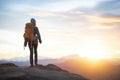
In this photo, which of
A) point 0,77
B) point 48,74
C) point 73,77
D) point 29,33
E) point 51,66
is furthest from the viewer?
point 51,66


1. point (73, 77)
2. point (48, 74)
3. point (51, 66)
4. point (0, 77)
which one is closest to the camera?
point (0, 77)

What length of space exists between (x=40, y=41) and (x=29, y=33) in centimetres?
136

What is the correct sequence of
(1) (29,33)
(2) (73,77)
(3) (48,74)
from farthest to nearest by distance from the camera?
(1) (29,33)
(2) (73,77)
(3) (48,74)

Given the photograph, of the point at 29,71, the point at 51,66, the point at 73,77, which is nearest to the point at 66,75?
the point at 73,77

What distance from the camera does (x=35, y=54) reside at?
28.0 meters

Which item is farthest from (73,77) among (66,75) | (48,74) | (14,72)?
(14,72)

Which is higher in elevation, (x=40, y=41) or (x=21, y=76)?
(x=40, y=41)

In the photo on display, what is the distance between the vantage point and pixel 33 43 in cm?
2752

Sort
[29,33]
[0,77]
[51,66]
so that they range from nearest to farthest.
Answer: [0,77], [29,33], [51,66]

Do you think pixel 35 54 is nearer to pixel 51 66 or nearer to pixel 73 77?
pixel 51 66

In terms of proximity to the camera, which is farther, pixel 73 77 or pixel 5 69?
pixel 73 77

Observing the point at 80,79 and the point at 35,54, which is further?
the point at 35,54

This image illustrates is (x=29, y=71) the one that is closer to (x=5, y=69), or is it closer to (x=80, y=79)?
(x=5, y=69)

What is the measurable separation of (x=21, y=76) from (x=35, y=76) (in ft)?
3.27
